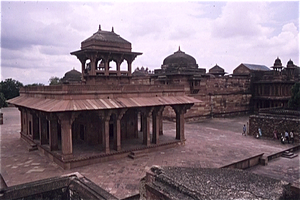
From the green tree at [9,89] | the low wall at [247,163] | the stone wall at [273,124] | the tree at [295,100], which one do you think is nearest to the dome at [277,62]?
the tree at [295,100]

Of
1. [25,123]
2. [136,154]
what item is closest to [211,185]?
[136,154]

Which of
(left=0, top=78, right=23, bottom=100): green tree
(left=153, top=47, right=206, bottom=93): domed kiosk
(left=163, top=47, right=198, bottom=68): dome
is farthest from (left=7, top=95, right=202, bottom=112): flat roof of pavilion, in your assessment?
(left=0, top=78, right=23, bottom=100): green tree

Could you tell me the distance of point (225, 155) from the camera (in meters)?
13.2

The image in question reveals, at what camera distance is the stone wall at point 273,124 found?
1679 cm

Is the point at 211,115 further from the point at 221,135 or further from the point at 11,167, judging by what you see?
the point at 11,167

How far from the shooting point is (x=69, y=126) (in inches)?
→ 440

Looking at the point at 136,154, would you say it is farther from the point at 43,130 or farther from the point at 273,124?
the point at 273,124

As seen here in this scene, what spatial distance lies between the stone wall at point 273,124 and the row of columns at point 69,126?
22.7 ft

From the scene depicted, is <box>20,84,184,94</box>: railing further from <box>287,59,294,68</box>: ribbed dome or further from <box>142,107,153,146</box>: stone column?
<box>287,59,294,68</box>: ribbed dome

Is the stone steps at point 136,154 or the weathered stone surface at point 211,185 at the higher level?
the weathered stone surface at point 211,185

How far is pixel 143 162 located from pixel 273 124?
1123 centimetres

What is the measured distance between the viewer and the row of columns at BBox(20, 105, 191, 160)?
438 inches

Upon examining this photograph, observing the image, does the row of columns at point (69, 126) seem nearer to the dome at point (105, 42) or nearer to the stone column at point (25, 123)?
the stone column at point (25, 123)

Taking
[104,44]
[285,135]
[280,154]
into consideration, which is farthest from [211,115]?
[104,44]
